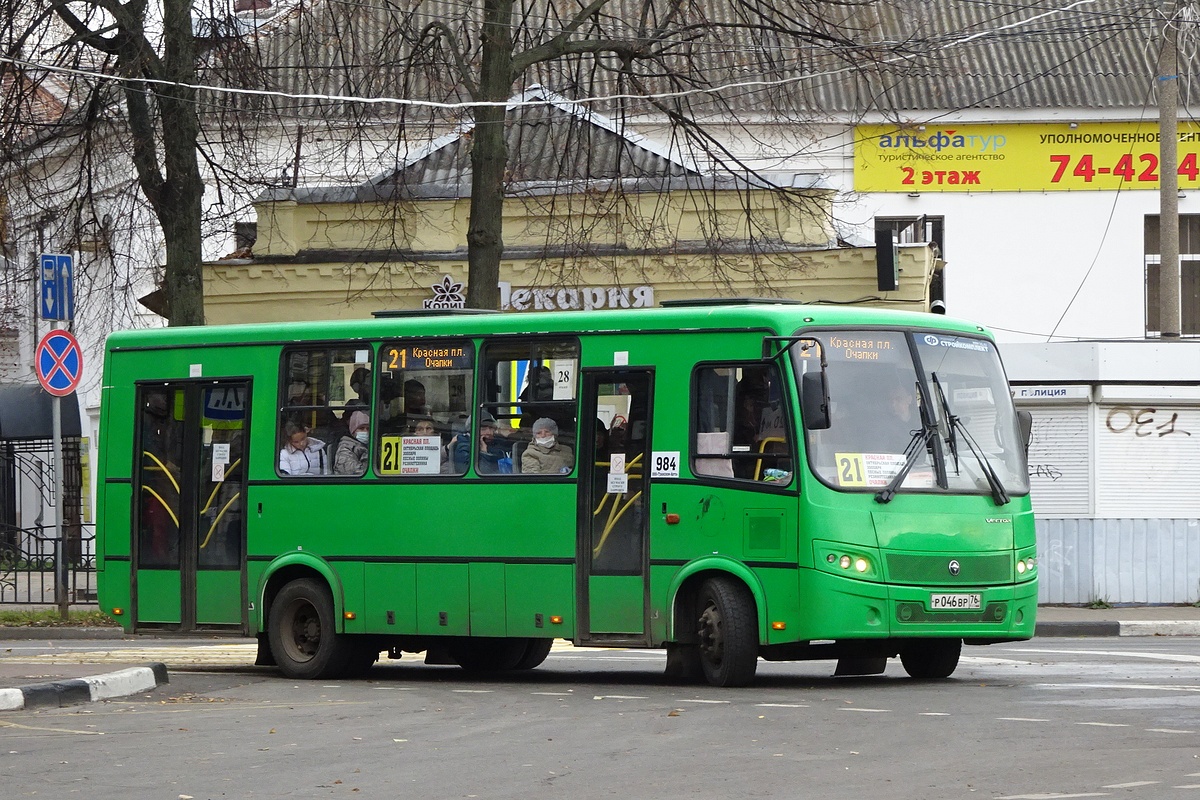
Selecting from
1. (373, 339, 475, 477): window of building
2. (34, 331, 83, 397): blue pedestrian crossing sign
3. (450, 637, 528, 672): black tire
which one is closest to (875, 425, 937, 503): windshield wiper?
(373, 339, 475, 477): window of building

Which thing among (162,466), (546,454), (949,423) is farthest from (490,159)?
(949,423)

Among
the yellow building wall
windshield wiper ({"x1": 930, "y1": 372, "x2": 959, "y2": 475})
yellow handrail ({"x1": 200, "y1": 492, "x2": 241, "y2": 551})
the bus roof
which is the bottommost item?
yellow handrail ({"x1": 200, "y1": 492, "x2": 241, "y2": 551})

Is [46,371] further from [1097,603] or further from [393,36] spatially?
[1097,603]

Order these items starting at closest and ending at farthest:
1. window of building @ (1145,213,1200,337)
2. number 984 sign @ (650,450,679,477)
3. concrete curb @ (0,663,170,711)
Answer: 1. concrete curb @ (0,663,170,711)
2. number 984 sign @ (650,450,679,477)
3. window of building @ (1145,213,1200,337)

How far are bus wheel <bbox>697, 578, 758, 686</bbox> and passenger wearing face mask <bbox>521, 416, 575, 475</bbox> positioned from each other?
1.49 m

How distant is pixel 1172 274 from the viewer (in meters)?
26.0

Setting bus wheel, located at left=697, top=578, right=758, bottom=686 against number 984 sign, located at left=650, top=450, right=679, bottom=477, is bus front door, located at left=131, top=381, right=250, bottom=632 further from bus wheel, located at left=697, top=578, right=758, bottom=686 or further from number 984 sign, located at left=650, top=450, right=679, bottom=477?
bus wheel, located at left=697, top=578, right=758, bottom=686

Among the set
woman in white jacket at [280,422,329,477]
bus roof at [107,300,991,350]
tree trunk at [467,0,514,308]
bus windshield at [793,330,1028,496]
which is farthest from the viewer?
tree trunk at [467,0,514,308]

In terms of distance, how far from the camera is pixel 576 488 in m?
13.8

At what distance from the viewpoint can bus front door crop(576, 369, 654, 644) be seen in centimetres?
1348

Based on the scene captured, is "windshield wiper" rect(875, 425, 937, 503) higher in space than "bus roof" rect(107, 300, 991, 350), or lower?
lower

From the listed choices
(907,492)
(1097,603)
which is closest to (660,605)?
(907,492)

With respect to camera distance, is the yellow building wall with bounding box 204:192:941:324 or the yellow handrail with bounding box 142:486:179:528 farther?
the yellow building wall with bounding box 204:192:941:324

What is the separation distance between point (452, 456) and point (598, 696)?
255cm
